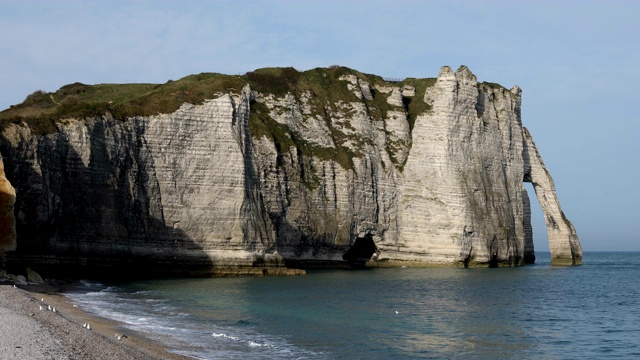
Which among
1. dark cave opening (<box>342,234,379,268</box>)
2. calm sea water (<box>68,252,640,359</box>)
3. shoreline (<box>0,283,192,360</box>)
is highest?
dark cave opening (<box>342,234,379,268</box>)

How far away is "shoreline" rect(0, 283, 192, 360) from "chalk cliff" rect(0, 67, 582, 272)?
20.5m

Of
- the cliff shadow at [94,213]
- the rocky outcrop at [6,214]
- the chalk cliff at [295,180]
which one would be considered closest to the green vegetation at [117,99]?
the chalk cliff at [295,180]

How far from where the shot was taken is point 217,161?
55.7m

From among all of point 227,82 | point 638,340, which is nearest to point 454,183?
point 227,82

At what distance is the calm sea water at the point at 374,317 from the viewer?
23500 millimetres

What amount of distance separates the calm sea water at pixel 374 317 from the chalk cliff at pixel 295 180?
5.38 meters

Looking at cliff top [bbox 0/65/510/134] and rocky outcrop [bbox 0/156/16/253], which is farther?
cliff top [bbox 0/65/510/134]

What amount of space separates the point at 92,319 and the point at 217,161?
30.7 metres

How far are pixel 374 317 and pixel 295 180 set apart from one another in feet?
111

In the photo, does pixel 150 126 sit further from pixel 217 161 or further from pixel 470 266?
pixel 470 266

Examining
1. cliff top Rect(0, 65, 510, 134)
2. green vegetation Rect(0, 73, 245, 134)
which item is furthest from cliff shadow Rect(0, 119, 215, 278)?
cliff top Rect(0, 65, 510, 134)

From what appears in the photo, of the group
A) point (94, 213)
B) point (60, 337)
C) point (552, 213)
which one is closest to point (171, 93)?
point (94, 213)

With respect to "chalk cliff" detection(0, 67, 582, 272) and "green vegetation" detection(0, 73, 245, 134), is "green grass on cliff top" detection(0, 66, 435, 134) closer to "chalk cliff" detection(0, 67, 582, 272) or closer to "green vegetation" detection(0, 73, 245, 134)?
"green vegetation" detection(0, 73, 245, 134)

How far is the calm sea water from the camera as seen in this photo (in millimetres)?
23500
